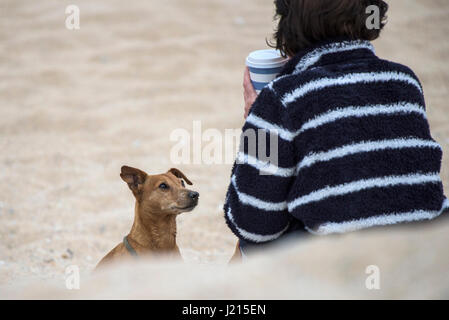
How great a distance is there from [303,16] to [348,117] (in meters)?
0.43

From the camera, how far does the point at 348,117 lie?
2.03 meters

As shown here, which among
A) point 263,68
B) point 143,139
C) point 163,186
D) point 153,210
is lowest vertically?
point 143,139

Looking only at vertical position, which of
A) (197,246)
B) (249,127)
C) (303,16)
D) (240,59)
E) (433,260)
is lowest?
(197,246)

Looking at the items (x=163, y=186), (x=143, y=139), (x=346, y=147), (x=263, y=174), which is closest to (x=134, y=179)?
(x=163, y=186)

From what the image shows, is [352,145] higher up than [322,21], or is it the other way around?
[322,21]

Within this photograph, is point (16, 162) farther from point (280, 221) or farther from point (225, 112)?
point (280, 221)

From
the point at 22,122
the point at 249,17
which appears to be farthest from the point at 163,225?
the point at 249,17

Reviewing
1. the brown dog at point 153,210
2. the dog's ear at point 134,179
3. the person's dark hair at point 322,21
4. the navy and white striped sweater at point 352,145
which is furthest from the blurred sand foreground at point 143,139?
the person's dark hair at point 322,21

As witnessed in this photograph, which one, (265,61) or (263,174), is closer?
(263,174)

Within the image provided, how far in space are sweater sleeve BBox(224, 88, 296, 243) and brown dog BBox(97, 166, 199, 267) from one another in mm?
935

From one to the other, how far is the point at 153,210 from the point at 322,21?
4.86 feet

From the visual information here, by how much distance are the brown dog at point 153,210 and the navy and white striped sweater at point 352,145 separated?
1.11 m

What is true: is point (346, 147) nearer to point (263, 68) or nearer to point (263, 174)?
point (263, 174)

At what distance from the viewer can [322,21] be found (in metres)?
2.15
